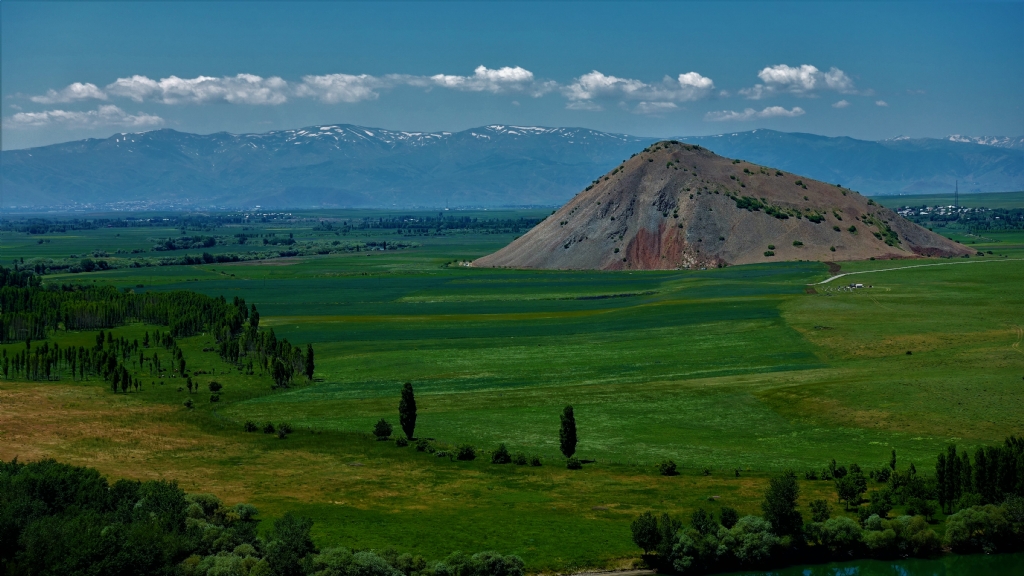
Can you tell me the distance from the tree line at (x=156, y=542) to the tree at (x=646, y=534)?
6.94 metres

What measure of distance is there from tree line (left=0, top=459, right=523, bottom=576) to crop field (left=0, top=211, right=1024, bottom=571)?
4.18 m

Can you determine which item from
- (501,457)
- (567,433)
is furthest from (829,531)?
(501,457)

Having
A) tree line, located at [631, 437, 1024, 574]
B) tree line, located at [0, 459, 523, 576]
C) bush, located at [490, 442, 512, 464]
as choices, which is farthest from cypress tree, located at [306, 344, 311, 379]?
tree line, located at [631, 437, 1024, 574]

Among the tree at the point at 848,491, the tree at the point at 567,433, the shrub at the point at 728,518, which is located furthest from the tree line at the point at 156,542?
the tree at the point at 848,491

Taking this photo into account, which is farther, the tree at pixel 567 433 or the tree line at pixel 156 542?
the tree at pixel 567 433

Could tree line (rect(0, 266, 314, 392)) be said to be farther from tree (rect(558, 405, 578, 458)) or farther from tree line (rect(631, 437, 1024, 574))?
tree line (rect(631, 437, 1024, 574))

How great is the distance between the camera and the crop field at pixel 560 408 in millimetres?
67438

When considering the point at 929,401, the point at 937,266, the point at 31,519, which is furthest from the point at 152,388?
the point at 937,266

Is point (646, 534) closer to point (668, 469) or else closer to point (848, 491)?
point (848, 491)

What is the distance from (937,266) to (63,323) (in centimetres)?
14685

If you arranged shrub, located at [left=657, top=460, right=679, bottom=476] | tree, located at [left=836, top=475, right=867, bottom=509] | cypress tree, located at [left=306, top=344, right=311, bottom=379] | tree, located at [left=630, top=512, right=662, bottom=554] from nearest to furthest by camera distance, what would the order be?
tree, located at [left=630, top=512, right=662, bottom=554] < tree, located at [left=836, top=475, right=867, bottom=509] < shrub, located at [left=657, top=460, right=679, bottom=476] < cypress tree, located at [left=306, top=344, right=311, bottom=379]

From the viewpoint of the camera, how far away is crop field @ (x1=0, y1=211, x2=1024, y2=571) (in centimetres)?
6744

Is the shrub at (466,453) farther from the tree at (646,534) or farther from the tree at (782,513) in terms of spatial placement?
the tree at (782,513)

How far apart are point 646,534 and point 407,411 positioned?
30518mm
